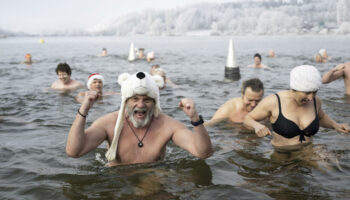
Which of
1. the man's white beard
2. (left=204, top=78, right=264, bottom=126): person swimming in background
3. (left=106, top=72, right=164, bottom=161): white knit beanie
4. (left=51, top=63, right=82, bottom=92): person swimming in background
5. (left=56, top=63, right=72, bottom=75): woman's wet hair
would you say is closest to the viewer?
(left=106, top=72, right=164, bottom=161): white knit beanie

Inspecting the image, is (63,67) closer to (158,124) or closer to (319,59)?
(158,124)

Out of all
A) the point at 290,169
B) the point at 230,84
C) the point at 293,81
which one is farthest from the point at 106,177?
the point at 230,84

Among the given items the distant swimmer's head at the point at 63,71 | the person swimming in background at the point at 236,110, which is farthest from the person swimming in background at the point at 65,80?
the person swimming in background at the point at 236,110

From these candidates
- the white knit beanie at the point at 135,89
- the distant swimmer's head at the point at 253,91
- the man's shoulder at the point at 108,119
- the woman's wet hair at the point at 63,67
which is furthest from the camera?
the woman's wet hair at the point at 63,67

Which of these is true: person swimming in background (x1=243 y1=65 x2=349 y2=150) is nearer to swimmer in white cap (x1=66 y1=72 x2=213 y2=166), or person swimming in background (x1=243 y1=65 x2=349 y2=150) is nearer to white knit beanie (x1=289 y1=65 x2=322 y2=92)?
white knit beanie (x1=289 y1=65 x2=322 y2=92)

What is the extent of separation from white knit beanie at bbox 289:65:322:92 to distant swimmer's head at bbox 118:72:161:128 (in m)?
1.94

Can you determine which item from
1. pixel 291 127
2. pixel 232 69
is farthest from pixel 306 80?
pixel 232 69

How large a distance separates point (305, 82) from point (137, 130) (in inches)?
88.9

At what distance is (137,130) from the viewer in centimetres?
430

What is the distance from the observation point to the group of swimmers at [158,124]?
3.62 m

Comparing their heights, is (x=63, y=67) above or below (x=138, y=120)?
above

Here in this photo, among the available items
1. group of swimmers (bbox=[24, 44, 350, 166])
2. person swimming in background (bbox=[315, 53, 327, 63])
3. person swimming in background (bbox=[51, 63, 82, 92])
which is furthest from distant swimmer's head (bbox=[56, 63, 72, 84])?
person swimming in background (bbox=[315, 53, 327, 63])

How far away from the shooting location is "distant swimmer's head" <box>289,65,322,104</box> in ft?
15.1

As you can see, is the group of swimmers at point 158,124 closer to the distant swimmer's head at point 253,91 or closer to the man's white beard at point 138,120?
the man's white beard at point 138,120
